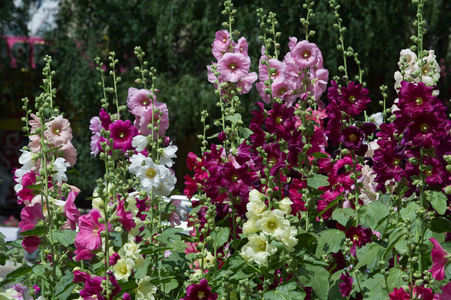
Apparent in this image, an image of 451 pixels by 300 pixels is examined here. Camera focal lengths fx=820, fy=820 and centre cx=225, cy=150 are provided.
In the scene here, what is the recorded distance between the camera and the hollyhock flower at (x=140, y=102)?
310cm

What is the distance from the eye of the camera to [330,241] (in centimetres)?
274

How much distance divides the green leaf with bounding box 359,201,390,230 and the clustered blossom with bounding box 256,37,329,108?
20.6 inches

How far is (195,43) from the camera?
13398 millimetres

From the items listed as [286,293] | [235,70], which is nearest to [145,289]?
[286,293]

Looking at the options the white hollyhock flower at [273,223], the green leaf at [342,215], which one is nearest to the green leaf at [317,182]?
the green leaf at [342,215]

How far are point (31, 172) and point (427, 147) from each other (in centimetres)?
139

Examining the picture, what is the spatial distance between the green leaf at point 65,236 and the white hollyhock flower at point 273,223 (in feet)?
2.27

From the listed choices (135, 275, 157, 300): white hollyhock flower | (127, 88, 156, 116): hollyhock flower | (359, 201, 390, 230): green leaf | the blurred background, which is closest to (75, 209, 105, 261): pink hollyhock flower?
(135, 275, 157, 300): white hollyhock flower

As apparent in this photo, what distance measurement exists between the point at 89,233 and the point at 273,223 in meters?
0.59

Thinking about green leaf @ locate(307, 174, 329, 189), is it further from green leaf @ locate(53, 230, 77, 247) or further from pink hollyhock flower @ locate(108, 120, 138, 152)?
green leaf @ locate(53, 230, 77, 247)

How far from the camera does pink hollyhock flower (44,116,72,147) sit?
10.3ft

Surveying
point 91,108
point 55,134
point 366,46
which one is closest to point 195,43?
point 91,108

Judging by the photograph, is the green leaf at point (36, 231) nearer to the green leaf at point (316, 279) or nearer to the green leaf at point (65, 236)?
the green leaf at point (65, 236)

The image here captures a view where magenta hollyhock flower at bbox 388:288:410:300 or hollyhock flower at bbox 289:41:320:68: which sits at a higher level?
hollyhock flower at bbox 289:41:320:68
